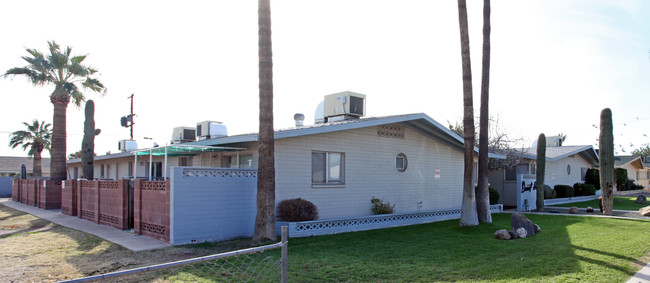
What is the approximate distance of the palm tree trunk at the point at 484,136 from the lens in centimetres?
1404

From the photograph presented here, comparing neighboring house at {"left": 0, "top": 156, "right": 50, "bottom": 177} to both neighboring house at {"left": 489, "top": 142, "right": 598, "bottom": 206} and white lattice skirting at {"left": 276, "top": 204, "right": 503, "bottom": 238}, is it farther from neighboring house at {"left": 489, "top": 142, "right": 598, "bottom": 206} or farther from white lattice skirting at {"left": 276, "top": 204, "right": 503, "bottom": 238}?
white lattice skirting at {"left": 276, "top": 204, "right": 503, "bottom": 238}

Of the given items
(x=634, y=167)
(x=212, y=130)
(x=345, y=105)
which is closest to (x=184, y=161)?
(x=212, y=130)

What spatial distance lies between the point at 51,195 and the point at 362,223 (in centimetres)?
1600

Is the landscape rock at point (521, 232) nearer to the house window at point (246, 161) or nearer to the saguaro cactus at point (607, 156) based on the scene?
the house window at point (246, 161)

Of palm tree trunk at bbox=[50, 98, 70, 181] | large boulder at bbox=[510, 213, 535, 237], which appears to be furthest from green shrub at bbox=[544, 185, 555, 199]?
palm tree trunk at bbox=[50, 98, 70, 181]

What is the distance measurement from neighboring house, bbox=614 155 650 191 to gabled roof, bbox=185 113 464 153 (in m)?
35.1

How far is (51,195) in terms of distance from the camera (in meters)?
21.2

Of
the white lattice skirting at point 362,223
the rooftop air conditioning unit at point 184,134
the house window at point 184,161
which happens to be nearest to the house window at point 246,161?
the white lattice skirting at point 362,223

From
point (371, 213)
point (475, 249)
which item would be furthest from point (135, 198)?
point (475, 249)

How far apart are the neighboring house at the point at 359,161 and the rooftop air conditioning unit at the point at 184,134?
1701 millimetres

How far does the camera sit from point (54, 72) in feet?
73.8

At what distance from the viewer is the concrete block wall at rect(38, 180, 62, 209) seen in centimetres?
2116

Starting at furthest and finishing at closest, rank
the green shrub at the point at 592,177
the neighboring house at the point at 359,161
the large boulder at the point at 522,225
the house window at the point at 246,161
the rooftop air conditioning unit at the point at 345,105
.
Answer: the green shrub at the point at 592,177
the rooftop air conditioning unit at the point at 345,105
the house window at the point at 246,161
the neighboring house at the point at 359,161
the large boulder at the point at 522,225

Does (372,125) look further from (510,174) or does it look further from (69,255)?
(510,174)
